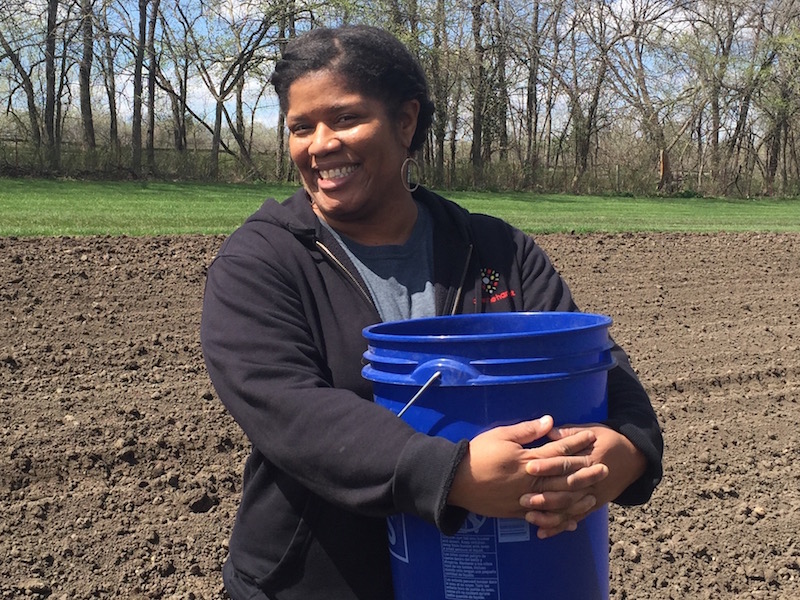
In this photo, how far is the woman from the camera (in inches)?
54.1

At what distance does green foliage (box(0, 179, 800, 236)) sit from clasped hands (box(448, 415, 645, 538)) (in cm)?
850

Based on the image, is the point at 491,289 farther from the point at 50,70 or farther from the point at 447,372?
the point at 50,70

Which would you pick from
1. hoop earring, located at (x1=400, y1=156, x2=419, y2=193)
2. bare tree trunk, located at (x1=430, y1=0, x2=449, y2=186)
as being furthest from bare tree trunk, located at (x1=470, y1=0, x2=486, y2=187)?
hoop earring, located at (x1=400, y1=156, x2=419, y2=193)

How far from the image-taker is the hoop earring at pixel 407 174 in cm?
195

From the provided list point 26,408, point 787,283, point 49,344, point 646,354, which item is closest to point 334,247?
point 26,408

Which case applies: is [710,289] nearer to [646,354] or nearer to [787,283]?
[787,283]

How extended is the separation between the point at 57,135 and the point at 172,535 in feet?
76.4

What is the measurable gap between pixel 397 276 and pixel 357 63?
1.41 ft

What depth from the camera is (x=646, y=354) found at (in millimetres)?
6598

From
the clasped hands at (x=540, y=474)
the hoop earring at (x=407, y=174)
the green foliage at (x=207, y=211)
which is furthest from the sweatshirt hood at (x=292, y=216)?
the green foliage at (x=207, y=211)

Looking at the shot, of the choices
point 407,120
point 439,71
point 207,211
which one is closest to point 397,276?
point 407,120

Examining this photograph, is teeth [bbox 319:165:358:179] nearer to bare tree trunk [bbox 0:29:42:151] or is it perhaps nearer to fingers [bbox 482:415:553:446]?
fingers [bbox 482:415:553:446]

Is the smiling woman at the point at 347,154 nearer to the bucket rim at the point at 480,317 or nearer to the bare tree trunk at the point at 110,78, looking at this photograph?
the bucket rim at the point at 480,317

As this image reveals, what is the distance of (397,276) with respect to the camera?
185cm
